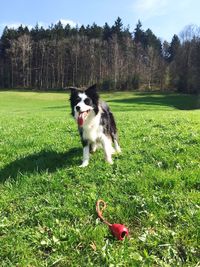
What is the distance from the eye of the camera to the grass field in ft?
14.5

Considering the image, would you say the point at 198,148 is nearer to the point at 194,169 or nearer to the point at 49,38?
the point at 194,169

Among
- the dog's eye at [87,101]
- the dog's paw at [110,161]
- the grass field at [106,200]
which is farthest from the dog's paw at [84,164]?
the dog's eye at [87,101]

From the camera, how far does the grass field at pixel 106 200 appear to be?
4.41 m

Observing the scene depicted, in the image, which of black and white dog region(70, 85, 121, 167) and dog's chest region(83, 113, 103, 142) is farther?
dog's chest region(83, 113, 103, 142)

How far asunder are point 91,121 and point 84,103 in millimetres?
495

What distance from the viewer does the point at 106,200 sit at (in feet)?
18.4

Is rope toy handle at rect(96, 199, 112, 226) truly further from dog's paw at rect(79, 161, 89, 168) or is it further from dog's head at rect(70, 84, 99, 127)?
dog's head at rect(70, 84, 99, 127)

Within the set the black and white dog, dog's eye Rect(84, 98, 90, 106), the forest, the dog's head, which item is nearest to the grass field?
the black and white dog

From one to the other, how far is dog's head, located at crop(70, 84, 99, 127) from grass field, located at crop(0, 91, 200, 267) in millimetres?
921

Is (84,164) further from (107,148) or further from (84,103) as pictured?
(84,103)

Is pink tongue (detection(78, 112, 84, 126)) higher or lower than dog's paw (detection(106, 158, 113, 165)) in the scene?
higher

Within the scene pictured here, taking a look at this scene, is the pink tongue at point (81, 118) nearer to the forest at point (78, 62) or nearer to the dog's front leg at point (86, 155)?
the dog's front leg at point (86, 155)

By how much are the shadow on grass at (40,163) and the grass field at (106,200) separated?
20 millimetres

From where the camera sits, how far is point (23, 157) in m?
8.48
